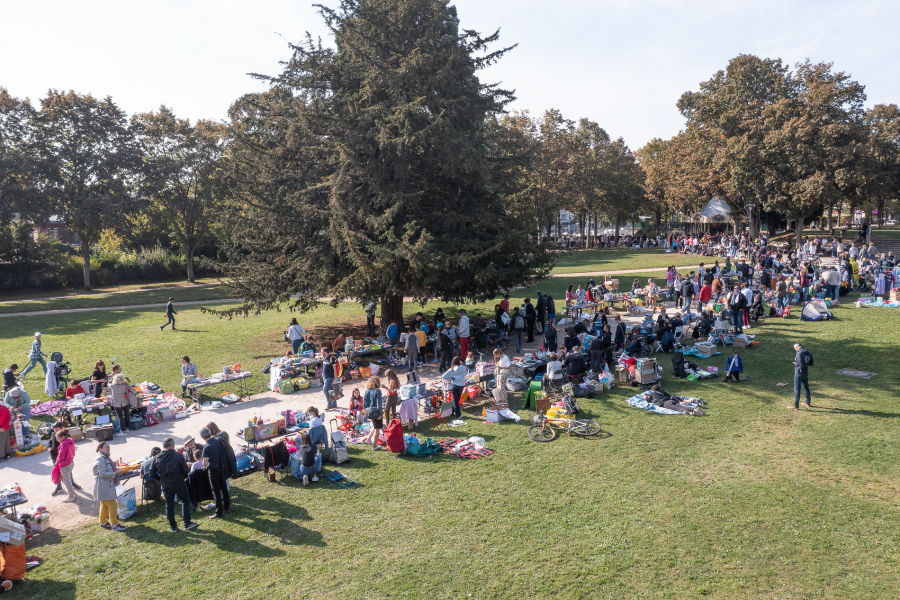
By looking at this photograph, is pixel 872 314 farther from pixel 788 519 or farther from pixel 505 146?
pixel 505 146

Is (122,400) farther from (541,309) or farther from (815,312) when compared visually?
(815,312)

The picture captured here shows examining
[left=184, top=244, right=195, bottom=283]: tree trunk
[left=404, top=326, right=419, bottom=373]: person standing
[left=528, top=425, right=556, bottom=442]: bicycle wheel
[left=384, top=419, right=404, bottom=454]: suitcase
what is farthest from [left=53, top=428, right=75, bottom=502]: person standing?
[left=184, top=244, right=195, bottom=283]: tree trunk

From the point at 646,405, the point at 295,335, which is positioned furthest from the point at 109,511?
the point at 646,405

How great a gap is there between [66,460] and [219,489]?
11.3 ft

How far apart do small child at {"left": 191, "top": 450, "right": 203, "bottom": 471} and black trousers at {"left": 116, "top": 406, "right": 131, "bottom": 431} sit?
4.81 m

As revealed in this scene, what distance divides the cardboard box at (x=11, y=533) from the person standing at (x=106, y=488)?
1.30 metres

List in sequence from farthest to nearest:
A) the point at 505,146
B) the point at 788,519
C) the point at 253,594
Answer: the point at 505,146 → the point at 788,519 → the point at 253,594

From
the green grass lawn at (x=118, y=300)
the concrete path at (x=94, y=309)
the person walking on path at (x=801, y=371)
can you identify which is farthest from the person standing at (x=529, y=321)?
the concrete path at (x=94, y=309)

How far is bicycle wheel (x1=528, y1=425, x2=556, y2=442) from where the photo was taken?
12.5 m

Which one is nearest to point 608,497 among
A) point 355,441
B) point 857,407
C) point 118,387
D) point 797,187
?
point 355,441

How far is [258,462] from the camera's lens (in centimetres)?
1184

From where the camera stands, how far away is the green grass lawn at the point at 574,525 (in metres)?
7.58

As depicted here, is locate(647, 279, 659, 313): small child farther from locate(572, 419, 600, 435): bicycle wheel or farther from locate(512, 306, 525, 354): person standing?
locate(572, 419, 600, 435): bicycle wheel

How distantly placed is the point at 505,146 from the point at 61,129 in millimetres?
34781
